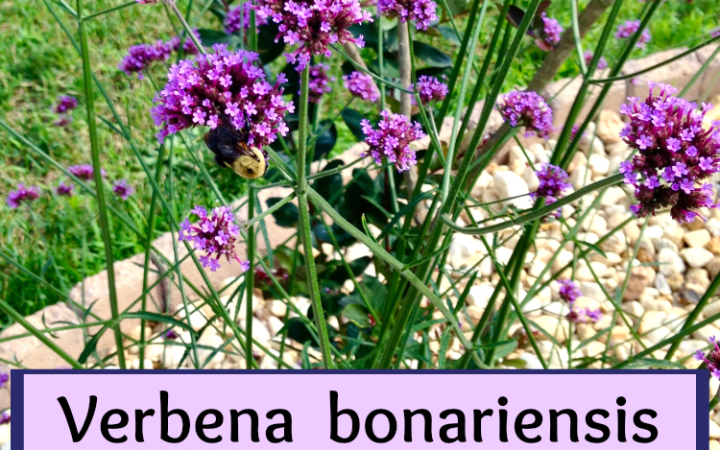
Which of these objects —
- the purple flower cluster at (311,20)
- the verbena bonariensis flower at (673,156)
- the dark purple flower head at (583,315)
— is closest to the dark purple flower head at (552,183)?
the verbena bonariensis flower at (673,156)

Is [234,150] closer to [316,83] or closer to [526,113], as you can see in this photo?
[526,113]

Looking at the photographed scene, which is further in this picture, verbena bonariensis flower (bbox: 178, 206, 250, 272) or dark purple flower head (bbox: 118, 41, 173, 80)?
dark purple flower head (bbox: 118, 41, 173, 80)

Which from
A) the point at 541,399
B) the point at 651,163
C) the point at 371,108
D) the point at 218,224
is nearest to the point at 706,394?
the point at 541,399

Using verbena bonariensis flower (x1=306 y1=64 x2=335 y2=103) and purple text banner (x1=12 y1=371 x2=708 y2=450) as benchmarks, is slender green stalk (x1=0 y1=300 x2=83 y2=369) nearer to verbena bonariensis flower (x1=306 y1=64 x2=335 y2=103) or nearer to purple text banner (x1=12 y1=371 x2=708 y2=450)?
purple text banner (x1=12 y1=371 x2=708 y2=450)

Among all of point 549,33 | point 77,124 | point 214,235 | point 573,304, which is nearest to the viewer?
point 214,235

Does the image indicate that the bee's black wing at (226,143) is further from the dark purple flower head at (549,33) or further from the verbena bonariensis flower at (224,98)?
the dark purple flower head at (549,33)

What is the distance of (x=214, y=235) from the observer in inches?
32.3

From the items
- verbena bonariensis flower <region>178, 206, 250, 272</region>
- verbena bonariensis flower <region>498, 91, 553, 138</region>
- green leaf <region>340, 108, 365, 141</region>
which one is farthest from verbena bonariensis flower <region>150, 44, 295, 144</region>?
green leaf <region>340, 108, 365, 141</region>

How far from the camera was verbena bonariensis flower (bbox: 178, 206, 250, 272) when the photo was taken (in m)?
0.80

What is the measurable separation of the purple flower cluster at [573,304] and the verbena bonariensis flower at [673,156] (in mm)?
802

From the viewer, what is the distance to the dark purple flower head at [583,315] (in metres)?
1.62

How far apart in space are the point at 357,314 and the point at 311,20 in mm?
829

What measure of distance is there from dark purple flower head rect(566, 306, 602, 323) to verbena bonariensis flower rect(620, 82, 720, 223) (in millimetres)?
885

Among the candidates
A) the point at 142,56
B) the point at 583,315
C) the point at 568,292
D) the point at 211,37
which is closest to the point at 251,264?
the point at 142,56
